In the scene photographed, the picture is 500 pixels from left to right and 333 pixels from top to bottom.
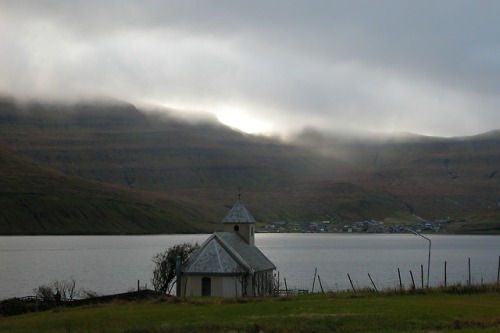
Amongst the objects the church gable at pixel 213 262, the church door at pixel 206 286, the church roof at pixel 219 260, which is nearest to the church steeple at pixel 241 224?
the church roof at pixel 219 260

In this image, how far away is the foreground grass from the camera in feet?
115

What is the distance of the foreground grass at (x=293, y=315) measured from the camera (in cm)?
3497

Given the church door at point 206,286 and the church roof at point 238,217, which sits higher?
the church roof at point 238,217

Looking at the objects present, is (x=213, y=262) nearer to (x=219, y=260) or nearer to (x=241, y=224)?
(x=219, y=260)

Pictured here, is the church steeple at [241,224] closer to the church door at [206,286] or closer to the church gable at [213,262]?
the church gable at [213,262]

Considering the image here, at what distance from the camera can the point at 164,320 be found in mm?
40594

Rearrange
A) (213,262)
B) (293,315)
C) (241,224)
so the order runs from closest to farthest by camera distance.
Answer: (293,315), (213,262), (241,224)

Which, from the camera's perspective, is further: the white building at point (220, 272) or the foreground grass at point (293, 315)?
the white building at point (220, 272)

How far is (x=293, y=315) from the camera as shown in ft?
130

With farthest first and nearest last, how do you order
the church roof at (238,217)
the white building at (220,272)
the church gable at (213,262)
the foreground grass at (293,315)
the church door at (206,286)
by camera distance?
the church roof at (238,217) → the church door at (206,286) → the church gable at (213,262) → the white building at (220,272) → the foreground grass at (293,315)

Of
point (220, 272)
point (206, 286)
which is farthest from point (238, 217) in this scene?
point (220, 272)

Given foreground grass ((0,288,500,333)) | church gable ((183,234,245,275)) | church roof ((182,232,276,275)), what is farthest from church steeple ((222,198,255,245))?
→ foreground grass ((0,288,500,333))

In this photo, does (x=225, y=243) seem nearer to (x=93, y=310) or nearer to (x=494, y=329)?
(x=93, y=310)

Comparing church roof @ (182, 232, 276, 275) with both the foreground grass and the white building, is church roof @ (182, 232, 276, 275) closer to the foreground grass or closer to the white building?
the white building
